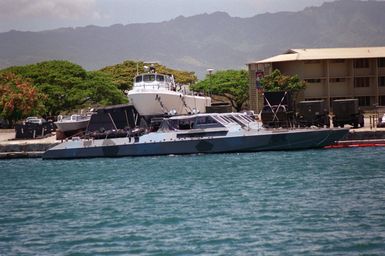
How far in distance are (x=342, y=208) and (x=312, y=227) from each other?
11.0ft

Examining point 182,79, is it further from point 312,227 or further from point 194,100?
point 312,227

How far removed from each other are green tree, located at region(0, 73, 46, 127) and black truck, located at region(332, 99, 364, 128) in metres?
28.7

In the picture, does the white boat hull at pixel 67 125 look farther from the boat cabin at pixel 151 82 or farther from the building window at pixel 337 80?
the building window at pixel 337 80

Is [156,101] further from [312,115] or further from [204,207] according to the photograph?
[204,207]

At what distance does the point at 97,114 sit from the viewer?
58156mm

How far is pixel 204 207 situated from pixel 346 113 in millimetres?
28252

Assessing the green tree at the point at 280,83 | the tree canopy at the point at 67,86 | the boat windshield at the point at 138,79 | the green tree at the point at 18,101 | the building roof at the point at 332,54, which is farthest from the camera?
the tree canopy at the point at 67,86

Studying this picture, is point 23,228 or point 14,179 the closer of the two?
point 23,228

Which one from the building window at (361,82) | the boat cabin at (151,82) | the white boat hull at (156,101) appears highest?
the building window at (361,82)

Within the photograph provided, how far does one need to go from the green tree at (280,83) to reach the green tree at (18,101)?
19520 millimetres

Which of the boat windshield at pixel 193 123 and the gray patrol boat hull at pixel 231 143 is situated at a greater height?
the boat windshield at pixel 193 123

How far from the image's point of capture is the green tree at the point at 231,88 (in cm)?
9250

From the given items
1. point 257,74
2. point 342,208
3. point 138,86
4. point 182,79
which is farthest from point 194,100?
point 182,79

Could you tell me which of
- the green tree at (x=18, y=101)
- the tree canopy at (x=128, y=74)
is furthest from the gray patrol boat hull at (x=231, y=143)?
the tree canopy at (x=128, y=74)
